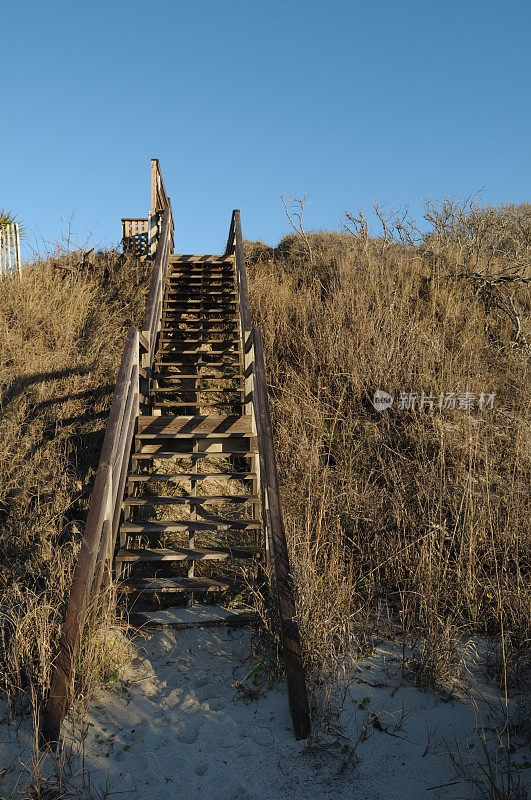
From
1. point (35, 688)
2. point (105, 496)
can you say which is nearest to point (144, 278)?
point (105, 496)

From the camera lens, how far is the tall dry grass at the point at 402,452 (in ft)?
13.1

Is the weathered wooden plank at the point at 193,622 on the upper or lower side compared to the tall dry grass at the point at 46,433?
lower

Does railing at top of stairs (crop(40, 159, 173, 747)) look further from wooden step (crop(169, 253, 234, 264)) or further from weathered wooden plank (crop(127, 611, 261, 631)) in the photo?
wooden step (crop(169, 253, 234, 264))

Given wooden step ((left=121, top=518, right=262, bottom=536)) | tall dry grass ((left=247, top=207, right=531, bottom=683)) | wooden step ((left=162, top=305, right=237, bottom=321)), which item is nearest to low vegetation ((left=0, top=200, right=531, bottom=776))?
tall dry grass ((left=247, top=207, right=531, bottom=683))

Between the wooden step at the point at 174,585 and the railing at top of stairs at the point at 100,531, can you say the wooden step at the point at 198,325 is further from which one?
the wooden step at the point at 174,585

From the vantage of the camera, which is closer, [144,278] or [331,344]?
[331,344]

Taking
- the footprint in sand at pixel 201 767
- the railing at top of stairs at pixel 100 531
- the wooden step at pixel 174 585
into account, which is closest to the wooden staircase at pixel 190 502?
the wooden step at pixel 174 585

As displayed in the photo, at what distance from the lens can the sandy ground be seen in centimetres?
271

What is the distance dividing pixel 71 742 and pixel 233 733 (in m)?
0.93

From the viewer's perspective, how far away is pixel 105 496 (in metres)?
4.00

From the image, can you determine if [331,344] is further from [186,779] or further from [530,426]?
[186,779]

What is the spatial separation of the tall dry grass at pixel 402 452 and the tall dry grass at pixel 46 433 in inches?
72.5

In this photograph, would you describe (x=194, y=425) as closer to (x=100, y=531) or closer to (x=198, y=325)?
(x=100, y=531)

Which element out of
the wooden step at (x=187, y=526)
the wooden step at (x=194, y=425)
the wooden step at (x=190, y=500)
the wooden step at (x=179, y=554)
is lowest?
the wooden step at (x=179, y=554)
